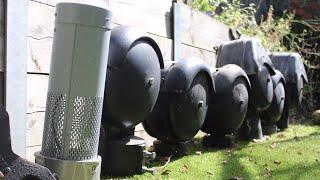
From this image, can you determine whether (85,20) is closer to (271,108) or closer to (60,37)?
(60,37)

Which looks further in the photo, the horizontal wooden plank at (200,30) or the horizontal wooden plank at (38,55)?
the horizontal wooden plank at (200,30)

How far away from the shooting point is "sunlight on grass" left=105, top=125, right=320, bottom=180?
14.0ft

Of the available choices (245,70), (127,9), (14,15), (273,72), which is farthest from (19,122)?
(273,72)

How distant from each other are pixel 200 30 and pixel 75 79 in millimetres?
4631

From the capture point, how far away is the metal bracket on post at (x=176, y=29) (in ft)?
20.5

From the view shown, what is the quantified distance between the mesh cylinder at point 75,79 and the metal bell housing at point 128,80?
32.4 inches

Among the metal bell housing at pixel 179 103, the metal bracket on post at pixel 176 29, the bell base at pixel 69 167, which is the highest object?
the metal bracket on post at pixel 176 29

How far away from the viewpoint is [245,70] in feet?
20.6

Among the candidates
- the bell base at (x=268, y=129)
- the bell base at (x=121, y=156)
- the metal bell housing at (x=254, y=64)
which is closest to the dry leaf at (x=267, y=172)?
the bell base at (x=121, y=156)

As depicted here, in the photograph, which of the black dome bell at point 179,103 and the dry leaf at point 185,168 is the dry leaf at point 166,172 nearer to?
the dry leaf at point 185,168

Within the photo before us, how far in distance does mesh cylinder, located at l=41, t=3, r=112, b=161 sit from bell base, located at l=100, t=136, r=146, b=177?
105cm

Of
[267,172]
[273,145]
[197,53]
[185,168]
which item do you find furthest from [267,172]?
[197,53]

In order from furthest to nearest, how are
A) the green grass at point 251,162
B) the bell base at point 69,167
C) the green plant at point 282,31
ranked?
the green plant at point 282,31 → the green grass at point 251,162 → the bell base at point 69,167

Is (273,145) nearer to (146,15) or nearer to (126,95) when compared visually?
(146,15)
